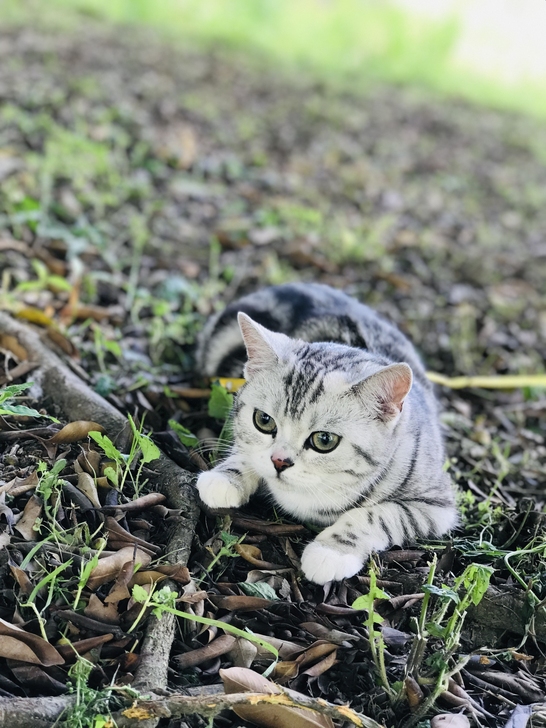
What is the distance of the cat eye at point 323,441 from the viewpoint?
8.02ft

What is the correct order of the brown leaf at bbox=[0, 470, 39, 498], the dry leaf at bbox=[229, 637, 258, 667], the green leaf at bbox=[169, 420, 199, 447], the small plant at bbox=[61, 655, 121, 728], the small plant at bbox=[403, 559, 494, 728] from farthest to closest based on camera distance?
the green leaf at bbox=[169, 420, 199, 447]
the brown leaf at bbox=[0, 470, 39, 498]
the dry leaf at bbox=[229, 637, 258, 667]
the small plant at bbox=[403, 559, 494, 728]
the small plant at bbox=[61, 655, 121, 728]

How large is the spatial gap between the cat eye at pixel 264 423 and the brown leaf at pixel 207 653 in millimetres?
715

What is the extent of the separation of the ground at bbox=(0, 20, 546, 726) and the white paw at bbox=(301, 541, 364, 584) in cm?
8

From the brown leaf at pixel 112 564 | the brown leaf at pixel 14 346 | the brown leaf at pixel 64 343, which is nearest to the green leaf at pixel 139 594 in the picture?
the brown leaf at pixel 112 564

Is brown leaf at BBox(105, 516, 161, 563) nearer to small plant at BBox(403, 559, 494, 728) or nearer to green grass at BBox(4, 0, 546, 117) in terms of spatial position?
small plant at BBox(403, 559, 494, 728)

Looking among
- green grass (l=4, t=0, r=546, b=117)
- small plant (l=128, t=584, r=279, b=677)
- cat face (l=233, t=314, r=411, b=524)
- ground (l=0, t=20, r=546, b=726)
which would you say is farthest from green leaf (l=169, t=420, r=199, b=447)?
green grass (l=4, t=0, r=546, b=117)

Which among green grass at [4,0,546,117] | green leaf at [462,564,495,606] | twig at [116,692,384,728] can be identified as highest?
green grass at [4,0,546,117]

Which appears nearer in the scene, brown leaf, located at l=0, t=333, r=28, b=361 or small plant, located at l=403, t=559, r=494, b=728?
small plant, located at l=403, t=559, r=494, b=728

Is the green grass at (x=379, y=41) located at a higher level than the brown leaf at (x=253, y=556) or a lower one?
higher

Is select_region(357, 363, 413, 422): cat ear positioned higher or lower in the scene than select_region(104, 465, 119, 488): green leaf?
higher

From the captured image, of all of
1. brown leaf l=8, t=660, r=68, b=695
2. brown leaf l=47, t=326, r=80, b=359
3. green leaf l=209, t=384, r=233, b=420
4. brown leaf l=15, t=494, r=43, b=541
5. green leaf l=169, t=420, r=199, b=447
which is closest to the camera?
brown leaf l=8, t=660, r=68, b=695

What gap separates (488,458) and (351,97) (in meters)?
6.63

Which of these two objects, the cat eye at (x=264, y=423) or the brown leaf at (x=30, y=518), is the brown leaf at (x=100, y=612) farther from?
the cat eye at (x=264, y=423)

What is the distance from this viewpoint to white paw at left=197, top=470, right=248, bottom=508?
2500mm
